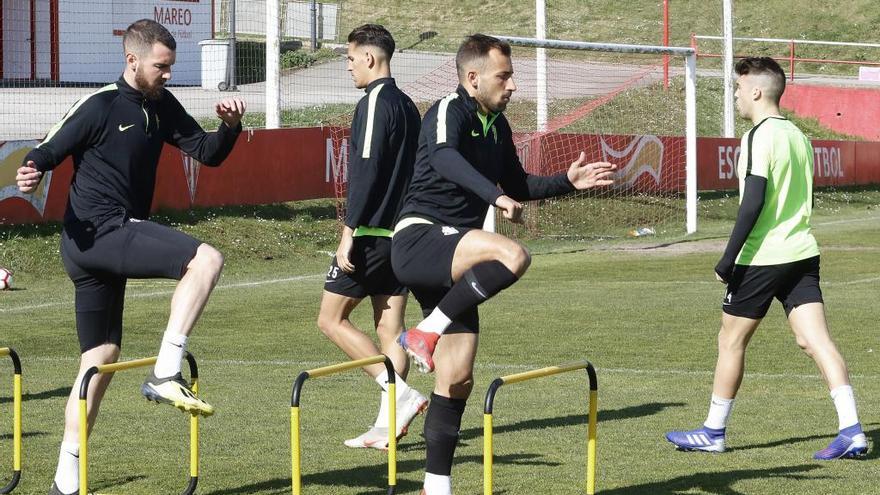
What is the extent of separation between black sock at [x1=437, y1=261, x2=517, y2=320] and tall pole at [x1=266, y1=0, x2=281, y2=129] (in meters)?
16.9

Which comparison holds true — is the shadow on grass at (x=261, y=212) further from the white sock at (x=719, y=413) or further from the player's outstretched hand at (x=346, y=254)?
the white sock at (x=719, y=413)

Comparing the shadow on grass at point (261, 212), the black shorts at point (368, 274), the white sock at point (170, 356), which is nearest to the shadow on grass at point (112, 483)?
the white sock at point (170, 356)

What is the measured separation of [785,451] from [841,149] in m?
28.6

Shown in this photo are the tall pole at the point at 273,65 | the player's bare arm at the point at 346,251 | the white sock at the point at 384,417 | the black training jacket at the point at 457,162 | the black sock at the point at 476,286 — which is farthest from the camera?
the tall pole at the point at 273,65

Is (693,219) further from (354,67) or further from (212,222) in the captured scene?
(354,67)

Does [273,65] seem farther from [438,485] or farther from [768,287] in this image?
[438,485]

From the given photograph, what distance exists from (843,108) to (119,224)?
39.6m

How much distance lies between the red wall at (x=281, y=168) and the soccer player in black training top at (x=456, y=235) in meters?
13.5

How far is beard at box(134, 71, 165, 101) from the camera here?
23.1 feet

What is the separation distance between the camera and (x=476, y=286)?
636 centimetres

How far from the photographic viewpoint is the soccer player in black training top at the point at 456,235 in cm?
640

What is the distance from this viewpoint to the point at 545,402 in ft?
33.0

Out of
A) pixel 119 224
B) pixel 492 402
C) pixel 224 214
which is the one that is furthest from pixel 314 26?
pixel 492 402

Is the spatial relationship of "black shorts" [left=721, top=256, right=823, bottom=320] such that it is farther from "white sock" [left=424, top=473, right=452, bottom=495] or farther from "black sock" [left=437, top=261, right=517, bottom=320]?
"white sock" [left=424, top=473, right=452, bottom=495]
